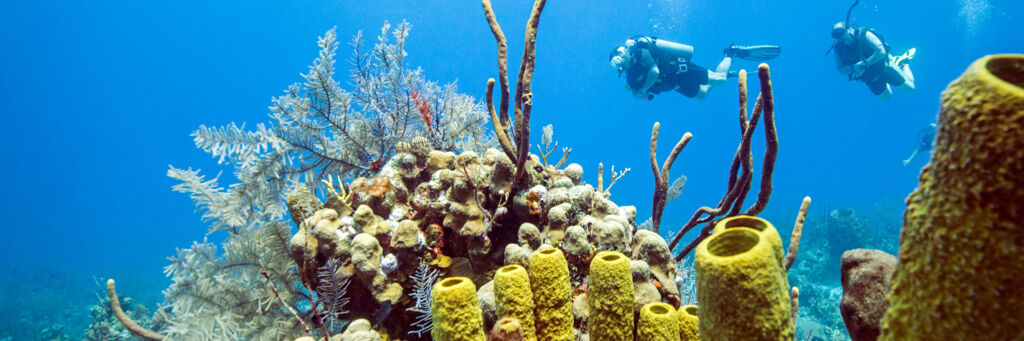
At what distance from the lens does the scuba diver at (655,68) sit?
9453 millimetres

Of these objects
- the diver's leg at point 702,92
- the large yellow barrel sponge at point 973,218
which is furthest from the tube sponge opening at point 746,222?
the diver's leg at point 702,92

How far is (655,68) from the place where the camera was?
9.07 metres

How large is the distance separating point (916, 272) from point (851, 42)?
1392 centimetres

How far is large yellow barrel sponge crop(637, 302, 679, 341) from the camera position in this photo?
1.45m

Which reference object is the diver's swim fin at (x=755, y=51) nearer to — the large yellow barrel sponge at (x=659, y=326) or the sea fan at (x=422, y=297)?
the sea fan at (x=422, y=297)

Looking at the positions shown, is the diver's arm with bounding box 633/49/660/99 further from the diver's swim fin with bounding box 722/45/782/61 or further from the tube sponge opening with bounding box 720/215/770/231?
the tube sponge opening with bounding box 720/215/770/231

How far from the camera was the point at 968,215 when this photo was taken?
0.54 meters

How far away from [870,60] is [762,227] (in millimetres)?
13394

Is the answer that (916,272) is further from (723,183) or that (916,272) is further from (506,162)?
(723,183)

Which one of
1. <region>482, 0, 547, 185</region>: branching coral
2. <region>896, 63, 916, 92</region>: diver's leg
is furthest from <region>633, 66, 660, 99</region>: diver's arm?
<region>896, 63, 916, 92</region>: diver's leg

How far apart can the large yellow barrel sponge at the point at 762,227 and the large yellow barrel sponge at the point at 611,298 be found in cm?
45

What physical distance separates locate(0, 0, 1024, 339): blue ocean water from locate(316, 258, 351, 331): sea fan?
2609 inches

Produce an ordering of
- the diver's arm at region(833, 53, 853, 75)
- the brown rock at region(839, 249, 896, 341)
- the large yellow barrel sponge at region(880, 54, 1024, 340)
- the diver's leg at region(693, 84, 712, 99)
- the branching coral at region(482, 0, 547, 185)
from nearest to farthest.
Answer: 1. the large yellow barrel sponge at region(880, 54, 1024, 340)
2. the brown rock at region(839, 249, 896, 341)
3. the branching coral at region(482, 0, 547, 185)
4. the diver's leg at region(693, 84, 712, 99)
5. the diver's arm at region(833, 53, 853, 75)

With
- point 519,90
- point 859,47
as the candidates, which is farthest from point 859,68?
point 519,90
